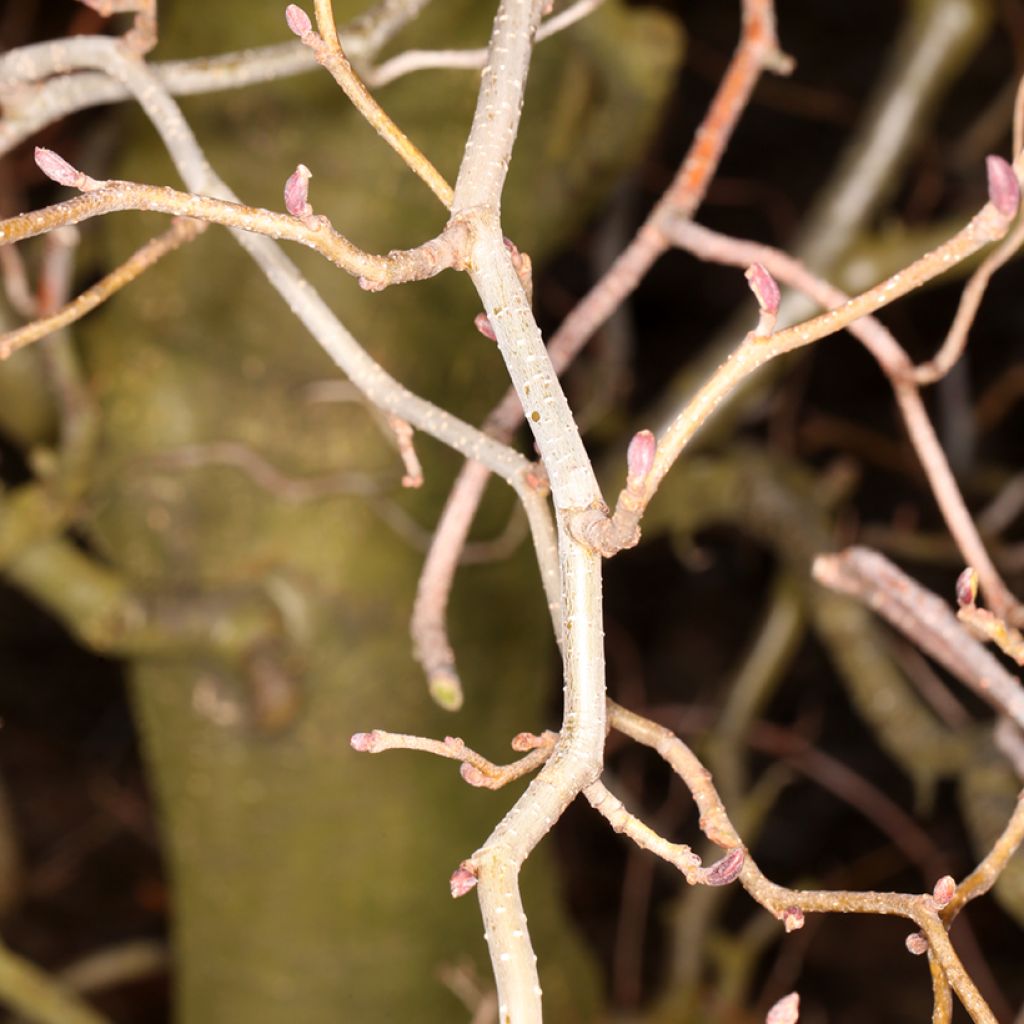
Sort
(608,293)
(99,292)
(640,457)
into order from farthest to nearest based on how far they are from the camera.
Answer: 1. (608,293)
2. (99,292)
3. (640,457)

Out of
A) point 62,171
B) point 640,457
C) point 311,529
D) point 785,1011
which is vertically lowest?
point 785,1011

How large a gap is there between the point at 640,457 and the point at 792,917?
0.45 feet

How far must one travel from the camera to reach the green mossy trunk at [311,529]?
0.83m

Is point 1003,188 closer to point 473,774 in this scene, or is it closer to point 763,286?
point 763,286

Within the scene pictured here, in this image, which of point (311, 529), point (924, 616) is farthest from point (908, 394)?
point (311, 529)

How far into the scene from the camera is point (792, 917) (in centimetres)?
33

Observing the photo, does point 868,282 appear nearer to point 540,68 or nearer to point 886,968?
point 540,68

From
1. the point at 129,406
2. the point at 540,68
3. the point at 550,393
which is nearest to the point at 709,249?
the point at 550,393

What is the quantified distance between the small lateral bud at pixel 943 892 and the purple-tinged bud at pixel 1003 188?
0.19 meters

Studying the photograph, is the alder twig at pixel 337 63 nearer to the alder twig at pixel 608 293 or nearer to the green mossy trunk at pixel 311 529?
the alder twig at pixel 608 293

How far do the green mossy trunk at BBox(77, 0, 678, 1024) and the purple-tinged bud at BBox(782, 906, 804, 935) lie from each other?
21.1 inches

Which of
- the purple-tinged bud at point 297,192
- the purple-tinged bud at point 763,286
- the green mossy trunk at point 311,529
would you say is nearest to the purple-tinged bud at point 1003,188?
the purple-tinged bud at point 763,286

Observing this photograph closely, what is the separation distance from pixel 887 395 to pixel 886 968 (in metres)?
0.80

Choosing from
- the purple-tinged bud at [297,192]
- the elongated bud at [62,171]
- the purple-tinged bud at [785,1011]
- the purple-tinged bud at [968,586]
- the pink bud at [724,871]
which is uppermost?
the elongated bud at [62,171]
